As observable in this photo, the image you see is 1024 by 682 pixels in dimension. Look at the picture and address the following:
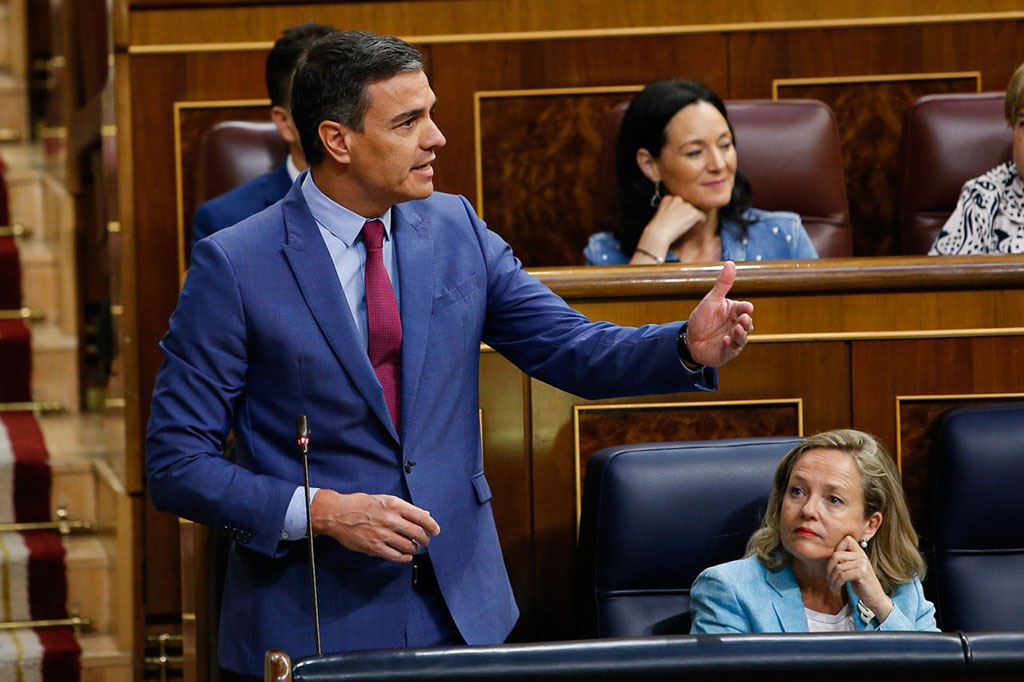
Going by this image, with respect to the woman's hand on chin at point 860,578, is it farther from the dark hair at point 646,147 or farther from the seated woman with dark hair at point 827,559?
the dark hair at point 646,147

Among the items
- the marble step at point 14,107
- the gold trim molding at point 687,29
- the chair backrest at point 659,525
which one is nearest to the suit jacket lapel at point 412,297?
the chair backrest at point 659,525

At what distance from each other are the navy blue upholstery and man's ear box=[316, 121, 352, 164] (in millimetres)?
435

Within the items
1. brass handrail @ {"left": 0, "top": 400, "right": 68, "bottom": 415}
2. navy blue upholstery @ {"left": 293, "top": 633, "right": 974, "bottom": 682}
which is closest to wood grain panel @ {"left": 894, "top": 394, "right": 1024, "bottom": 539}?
navy blue upholstery @ {"left": 293, "top": 633, "right": 974, "bottom": 682}

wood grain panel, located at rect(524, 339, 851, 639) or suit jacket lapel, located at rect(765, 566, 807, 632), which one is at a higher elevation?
wood grain panel, located at rect(524, 339, 851, 639)

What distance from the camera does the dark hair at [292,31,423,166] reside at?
1.03 m

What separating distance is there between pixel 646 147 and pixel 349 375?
84 cm

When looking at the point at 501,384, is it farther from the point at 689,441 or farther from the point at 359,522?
the point at 359,522

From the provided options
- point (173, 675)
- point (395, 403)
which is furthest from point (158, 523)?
point (395, 403)

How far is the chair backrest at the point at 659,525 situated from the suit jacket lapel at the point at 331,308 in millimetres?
296

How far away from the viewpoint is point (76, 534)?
1943 mm

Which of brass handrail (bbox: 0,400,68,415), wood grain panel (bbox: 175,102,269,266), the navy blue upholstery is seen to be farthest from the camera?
brass handrail (bbox: 0,400,68,415)

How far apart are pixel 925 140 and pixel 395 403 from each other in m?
1.06

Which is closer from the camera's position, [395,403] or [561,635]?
[395,403]

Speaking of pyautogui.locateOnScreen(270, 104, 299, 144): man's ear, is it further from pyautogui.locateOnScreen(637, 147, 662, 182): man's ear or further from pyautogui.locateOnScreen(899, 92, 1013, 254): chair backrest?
pyautogui.locateOnScreen(899, 92, 1013, 254): chair backrest
